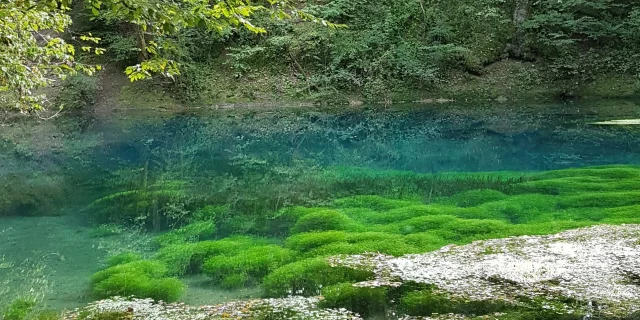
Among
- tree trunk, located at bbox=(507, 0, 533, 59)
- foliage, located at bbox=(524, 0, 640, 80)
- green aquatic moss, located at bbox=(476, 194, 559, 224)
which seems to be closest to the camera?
green aquatic moss, located at bbox=(476, 194, 559, 224)

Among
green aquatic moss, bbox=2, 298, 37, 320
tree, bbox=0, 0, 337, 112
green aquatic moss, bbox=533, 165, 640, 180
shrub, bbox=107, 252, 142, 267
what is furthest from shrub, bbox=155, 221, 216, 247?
green aquatic moss, bbox=533, 165, 640, 180

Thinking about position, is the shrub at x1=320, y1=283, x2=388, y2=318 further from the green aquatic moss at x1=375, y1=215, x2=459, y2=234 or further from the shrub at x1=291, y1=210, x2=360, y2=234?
the shrub at x1=291, y1=210, x2=360, y2=234

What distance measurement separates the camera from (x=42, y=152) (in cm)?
1997

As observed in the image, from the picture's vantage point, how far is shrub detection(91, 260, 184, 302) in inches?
274

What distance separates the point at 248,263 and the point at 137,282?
164 cm

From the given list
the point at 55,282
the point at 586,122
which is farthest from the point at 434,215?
the point at 586,122

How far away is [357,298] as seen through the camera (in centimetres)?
637

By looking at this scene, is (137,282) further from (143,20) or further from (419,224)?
(419,224)

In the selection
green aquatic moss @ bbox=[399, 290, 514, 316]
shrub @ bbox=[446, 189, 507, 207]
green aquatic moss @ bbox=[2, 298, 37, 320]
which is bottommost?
green aquatic moss @ bbox=[2, 298, 37, 320]

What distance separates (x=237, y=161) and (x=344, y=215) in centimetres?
790

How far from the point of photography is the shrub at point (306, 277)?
6848 millimetres

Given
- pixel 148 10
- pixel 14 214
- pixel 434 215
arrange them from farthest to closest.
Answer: pixel 14 214
pixel 434 215
pixel 148 10

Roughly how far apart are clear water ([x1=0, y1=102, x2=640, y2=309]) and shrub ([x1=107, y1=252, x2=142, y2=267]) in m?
0.19

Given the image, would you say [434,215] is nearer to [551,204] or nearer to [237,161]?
[551,204]
